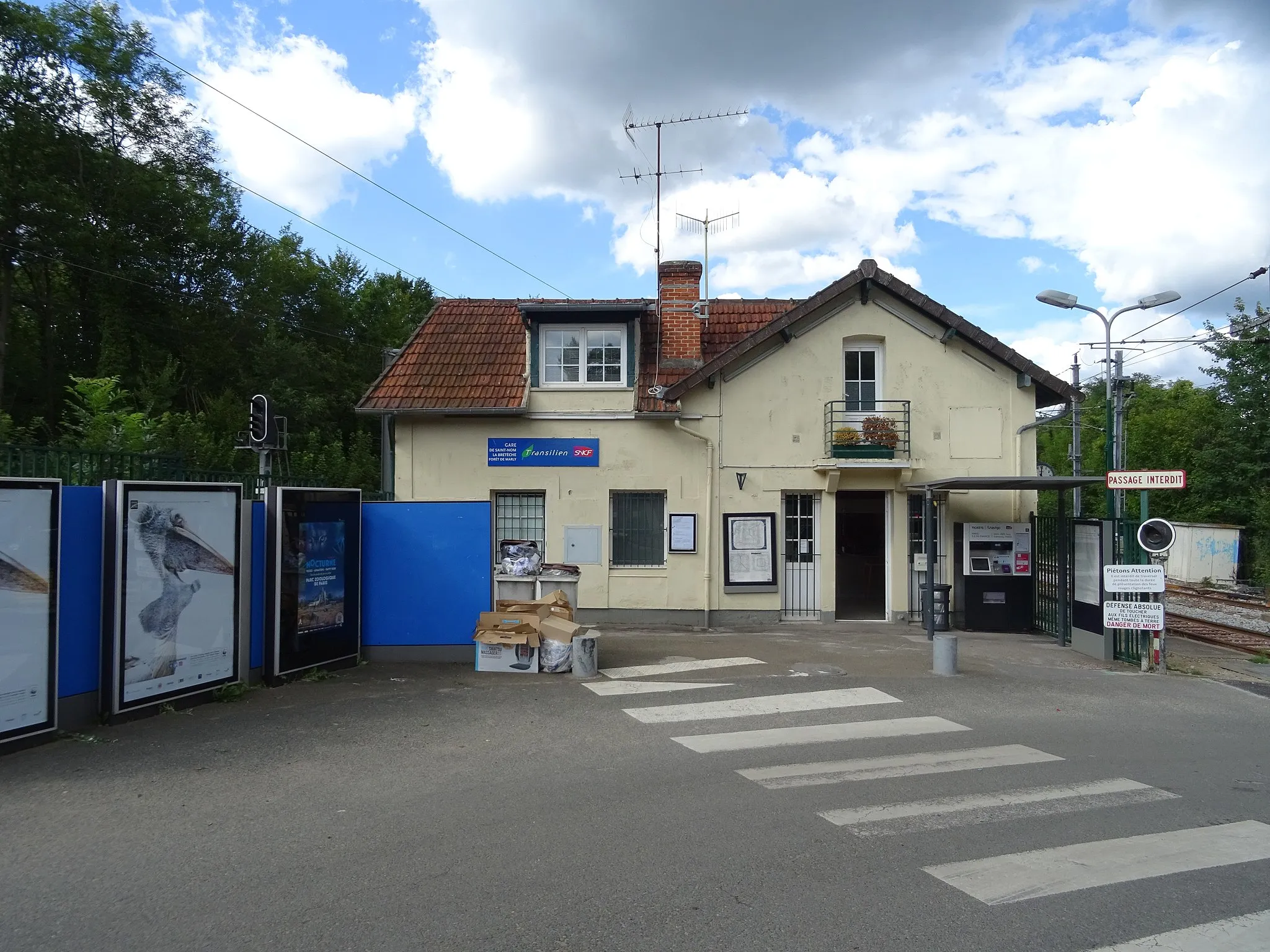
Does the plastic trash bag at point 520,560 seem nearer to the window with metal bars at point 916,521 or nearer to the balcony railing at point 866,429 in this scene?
the balcony railing at point 866,429

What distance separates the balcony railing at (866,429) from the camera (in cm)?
1628

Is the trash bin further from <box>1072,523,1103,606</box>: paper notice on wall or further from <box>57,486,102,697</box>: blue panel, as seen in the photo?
<box>57,486,102,697</box>: blue panel

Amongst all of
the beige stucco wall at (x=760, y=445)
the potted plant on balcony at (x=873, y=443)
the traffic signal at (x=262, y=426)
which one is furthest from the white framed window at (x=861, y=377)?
the traffic signal at (x=262, y=426)

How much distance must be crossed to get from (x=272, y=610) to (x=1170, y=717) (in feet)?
32.3

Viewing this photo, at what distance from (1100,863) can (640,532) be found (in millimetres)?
11801

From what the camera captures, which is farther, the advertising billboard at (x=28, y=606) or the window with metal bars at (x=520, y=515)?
the window with metal bars at (x=520, y=515)

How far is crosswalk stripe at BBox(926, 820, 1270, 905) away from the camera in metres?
5.00

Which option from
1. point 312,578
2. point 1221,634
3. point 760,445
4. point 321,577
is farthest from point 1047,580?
point 312,578

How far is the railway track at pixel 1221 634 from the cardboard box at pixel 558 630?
10078mm

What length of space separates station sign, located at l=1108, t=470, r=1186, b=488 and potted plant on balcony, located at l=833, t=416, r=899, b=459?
405 cm

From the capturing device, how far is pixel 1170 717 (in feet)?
31.9

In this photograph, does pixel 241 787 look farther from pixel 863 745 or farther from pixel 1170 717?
pixel 1170 717

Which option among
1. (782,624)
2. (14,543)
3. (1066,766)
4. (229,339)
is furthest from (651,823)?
(229,339)

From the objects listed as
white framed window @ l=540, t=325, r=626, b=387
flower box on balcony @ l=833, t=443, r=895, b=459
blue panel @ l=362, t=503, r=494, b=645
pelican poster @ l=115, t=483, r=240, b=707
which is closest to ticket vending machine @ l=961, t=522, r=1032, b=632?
flower box on balcony @ l=833, t=443, r=895, b=459
